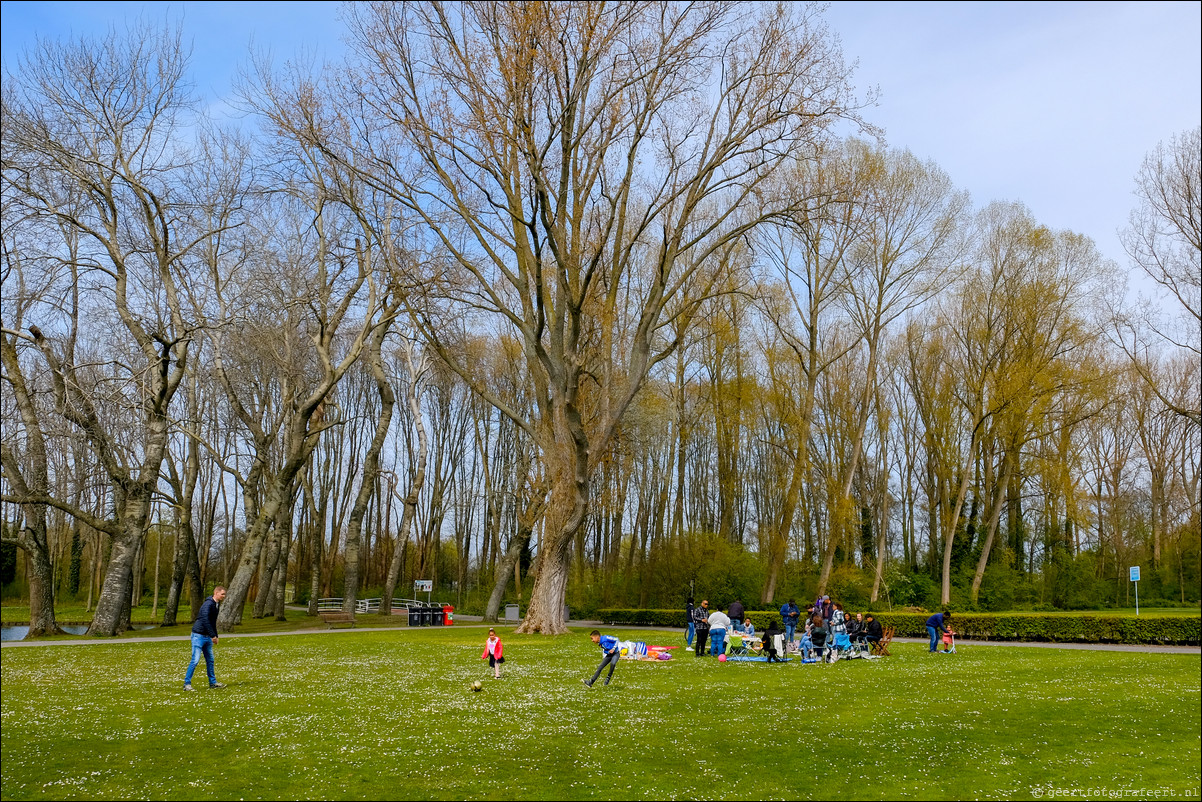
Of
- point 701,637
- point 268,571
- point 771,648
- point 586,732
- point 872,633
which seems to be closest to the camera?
point 586,732

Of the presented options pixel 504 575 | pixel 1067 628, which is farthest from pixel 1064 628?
pixel 504 575

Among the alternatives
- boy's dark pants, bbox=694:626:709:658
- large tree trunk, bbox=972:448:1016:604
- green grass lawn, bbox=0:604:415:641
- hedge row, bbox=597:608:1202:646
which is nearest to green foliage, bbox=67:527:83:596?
green grass lawn, bbox=0:604:415:641

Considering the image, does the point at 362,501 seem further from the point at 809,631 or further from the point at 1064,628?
the point at 1064,628

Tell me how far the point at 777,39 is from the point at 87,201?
22871mm

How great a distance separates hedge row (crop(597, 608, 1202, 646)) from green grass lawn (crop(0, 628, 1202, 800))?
30.6ft

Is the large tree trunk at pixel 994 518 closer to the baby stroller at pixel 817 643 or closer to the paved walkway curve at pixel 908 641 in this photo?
the paved walkway curve at pixel 908 641

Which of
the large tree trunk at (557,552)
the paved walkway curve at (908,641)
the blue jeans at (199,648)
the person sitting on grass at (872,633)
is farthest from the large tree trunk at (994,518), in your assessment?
the blue jeans at (199,648)

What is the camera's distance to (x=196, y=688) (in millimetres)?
14812

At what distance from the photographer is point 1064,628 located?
28.9 metres

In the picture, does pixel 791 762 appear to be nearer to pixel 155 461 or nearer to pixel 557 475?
pixel 557 475

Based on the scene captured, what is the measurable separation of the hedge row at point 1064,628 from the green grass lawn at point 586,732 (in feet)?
30.6

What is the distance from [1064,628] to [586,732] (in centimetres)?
2372

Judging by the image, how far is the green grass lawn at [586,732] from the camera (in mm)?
8898

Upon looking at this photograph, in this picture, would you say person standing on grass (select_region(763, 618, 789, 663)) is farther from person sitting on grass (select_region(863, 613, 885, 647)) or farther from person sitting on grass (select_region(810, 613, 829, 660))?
person sitting on grass (select_region(863, 613, 885, 647))
